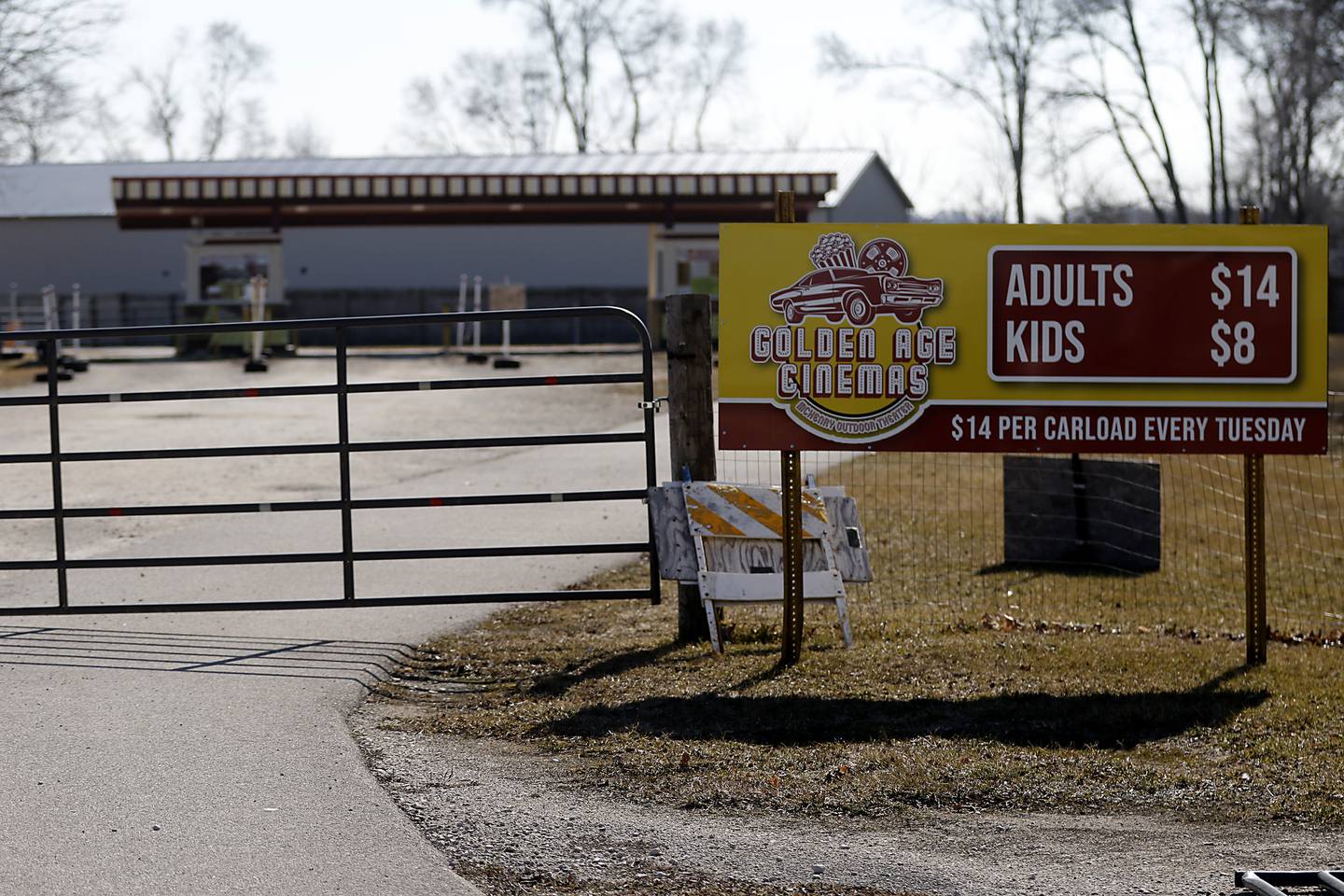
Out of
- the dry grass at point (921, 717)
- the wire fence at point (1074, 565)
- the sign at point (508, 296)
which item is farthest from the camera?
the sign at point (508, 296)

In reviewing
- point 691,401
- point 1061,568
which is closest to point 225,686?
point 691,401

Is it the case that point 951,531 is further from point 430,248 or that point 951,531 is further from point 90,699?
point 430,248

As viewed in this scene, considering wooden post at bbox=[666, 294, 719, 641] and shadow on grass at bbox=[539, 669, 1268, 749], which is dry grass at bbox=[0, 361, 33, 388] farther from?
shadow on grass at bbox=[539, 669, 1268, 749]

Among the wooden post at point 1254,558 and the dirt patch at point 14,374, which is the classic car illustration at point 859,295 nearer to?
the wooden post at point 1254,558

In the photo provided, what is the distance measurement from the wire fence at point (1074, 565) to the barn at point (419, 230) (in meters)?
22.2

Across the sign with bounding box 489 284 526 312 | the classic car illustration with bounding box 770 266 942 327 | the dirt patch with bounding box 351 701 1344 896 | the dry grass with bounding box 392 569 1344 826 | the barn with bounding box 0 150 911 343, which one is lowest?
the dirt patch with bounding box 351 701 1344 896

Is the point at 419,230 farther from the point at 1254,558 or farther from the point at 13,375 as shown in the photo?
the point at 1254,558

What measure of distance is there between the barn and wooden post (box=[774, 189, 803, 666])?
29595 millimetres

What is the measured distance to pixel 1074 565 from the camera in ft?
37.4

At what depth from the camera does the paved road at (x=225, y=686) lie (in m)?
4.84

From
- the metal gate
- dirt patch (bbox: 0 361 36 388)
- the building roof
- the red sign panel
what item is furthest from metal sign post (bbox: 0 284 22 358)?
the red sign panel

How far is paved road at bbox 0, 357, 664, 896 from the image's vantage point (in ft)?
15.9

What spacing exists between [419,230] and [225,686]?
1364 inches

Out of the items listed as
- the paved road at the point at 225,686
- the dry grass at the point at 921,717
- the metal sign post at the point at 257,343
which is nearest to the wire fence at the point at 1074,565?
the dry grass at the point at 921,717
